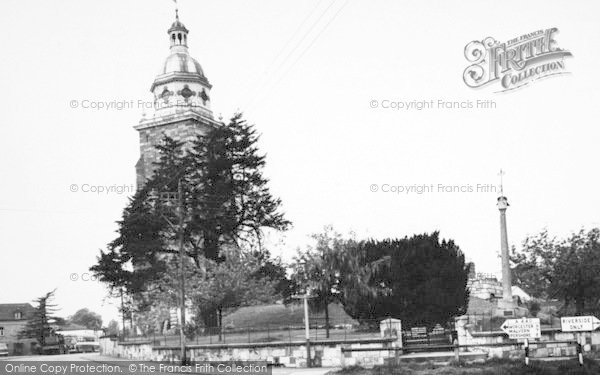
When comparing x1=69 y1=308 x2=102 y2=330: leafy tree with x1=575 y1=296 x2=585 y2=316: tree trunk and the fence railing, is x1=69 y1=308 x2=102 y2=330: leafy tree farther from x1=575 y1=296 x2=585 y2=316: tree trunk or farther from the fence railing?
x1=575 y1=296 x2=585 y2=316: tree trunk

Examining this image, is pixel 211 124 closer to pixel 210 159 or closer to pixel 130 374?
pixel 210 159

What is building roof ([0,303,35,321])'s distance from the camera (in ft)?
304

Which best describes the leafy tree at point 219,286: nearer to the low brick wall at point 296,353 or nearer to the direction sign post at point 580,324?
the low brick wall at point 296,353

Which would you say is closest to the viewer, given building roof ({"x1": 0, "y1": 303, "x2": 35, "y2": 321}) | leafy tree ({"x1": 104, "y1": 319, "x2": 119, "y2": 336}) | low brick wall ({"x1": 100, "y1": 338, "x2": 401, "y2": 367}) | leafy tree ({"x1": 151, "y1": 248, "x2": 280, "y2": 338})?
low brick wall ({"x1": 100, "y1": 338, "x2": 401, "y2": 367})

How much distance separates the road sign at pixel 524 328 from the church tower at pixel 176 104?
1644 inches

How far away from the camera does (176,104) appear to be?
2372 inches

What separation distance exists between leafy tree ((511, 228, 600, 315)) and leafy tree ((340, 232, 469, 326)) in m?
5.13

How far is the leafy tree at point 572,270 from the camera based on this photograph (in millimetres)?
37312

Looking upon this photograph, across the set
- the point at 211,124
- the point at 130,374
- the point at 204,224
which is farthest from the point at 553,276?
the point at 211,124

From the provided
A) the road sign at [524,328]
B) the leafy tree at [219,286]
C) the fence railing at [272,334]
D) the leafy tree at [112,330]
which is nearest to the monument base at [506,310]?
the fence railing at [272,334]

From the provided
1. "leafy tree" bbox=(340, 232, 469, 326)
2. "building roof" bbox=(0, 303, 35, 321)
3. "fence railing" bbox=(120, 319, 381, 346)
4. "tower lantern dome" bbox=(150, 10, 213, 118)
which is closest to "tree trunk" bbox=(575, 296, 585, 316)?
"leafy tree" bbox=(340, 232, 469, 326)

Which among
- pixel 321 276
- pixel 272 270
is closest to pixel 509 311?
pixel 321 276

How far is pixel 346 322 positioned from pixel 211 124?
87.1 ft

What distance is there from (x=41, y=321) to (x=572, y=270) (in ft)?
176
